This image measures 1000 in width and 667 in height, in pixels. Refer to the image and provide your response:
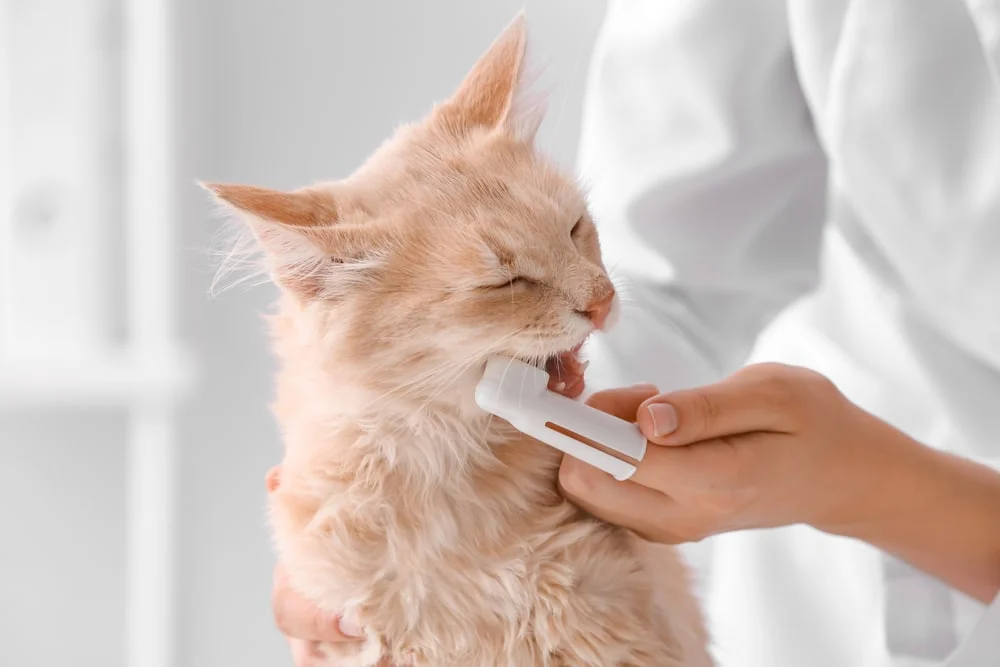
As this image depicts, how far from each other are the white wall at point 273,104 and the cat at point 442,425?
909 millimetres

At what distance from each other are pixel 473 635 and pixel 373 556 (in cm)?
9

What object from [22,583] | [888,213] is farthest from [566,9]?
[22,583]

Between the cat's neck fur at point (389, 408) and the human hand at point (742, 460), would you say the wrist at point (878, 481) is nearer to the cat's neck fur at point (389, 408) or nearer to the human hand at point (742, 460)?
the human hand at point (742, 460)

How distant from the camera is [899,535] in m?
0.81

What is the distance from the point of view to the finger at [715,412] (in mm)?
623

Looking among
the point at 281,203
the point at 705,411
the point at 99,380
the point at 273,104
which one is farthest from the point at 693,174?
the point at 99,380

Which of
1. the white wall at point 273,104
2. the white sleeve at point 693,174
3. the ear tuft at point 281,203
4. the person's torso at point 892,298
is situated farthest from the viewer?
the white wall at point 273,104

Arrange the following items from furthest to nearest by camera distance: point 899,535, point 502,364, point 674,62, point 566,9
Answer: point 566,9
point 674,62
point 899,535
point 502,364

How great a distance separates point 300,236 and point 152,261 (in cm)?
109

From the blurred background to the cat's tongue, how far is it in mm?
908

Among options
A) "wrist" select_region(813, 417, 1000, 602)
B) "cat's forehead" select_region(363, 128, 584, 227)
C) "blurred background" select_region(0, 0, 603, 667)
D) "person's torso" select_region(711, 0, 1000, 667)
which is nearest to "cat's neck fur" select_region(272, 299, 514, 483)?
"cat's forehead" select_region(363, 128, 584, 227)

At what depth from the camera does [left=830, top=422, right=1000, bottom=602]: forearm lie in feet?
2.52

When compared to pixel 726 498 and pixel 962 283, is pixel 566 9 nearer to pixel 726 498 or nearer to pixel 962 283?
pixel 962 283

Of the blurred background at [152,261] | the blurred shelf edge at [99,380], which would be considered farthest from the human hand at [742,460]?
the blurred shelf edge at [99,380]
